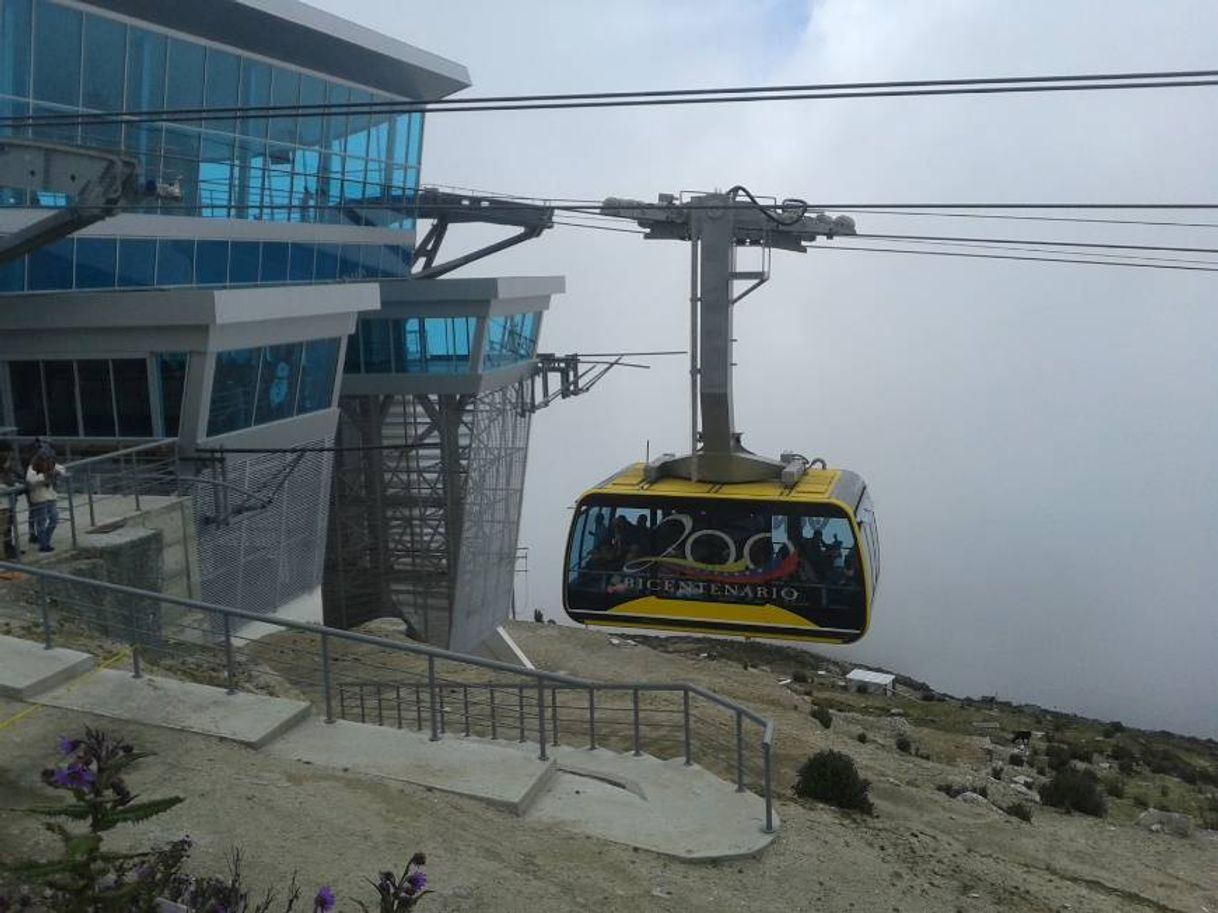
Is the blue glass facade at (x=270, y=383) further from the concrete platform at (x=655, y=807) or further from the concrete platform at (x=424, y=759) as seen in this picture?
the concrete platform at (x=655, y=807)

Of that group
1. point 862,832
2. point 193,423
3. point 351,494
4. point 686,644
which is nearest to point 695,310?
point 862,832

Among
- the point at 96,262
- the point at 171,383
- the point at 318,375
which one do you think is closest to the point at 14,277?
the point at 96,262

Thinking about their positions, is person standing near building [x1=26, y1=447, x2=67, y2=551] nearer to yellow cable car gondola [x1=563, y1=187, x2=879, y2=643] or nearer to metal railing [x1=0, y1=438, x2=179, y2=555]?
metal railing [x1=0, y1=438, x2=179, y2=555]

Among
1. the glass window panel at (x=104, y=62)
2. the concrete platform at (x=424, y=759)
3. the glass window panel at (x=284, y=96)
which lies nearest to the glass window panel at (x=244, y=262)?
the glass window panel at (x=284, y=96)

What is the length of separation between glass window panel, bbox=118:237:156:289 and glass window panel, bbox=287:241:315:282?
4.49 m

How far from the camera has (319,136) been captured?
2764cm

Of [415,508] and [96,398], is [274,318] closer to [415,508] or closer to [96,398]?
[96,398]

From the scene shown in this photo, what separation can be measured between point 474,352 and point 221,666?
18.0m

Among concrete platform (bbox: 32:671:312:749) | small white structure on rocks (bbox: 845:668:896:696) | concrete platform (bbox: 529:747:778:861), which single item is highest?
concrete platform (bbox: 32:671:312:749)

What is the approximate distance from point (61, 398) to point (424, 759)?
45.1 ft

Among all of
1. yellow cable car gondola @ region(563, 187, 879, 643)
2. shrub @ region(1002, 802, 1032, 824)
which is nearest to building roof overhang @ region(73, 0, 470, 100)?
yellow cable car gondola @ region(563, 187, 879, 643)

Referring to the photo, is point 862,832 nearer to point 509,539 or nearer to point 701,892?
point 701,892

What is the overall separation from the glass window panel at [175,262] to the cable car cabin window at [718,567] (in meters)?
12.6

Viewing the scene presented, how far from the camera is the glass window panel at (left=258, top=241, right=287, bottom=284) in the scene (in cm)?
2614
